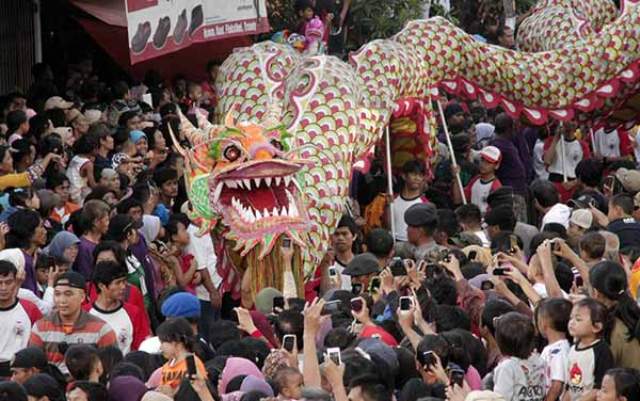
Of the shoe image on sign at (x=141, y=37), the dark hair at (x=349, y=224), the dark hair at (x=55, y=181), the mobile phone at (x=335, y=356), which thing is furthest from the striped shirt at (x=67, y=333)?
the shoe image on sign at (x=141, y=37)

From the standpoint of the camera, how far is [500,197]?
17.0 metres

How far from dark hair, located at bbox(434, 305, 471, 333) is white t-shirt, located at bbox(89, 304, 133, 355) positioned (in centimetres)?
194

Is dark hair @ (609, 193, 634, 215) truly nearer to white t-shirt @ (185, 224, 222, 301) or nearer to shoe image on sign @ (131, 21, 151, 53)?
white t-shirt @ (185, 224, 222, 301)

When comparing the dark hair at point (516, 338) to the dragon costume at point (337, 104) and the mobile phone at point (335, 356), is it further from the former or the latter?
the dragon costume at point (337, 104)

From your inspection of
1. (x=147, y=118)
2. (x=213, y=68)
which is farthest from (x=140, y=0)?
(x=213, y=68)

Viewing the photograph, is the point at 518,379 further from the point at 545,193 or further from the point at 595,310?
the point at 545,193

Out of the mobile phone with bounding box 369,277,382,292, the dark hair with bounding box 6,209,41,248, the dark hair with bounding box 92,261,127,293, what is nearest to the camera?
the dark hair with bounding box 92,261,127,293

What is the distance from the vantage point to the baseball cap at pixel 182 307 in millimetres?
12070

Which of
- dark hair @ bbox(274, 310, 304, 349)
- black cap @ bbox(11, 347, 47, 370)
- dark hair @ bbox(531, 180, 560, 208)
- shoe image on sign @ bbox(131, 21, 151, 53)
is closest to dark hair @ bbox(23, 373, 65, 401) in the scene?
black cap @ bbox(11, 347, 47, 370)

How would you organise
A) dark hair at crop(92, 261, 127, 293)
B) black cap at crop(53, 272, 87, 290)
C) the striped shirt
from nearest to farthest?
the striped shirt → black cap at crop(53, 272, 87, 290) → dark hair at crop(92, 261, 127, 293)

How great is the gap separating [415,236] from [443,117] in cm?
395

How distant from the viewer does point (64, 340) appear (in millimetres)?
11938

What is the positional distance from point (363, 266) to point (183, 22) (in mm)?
5435

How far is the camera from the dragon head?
1475 centimetres
